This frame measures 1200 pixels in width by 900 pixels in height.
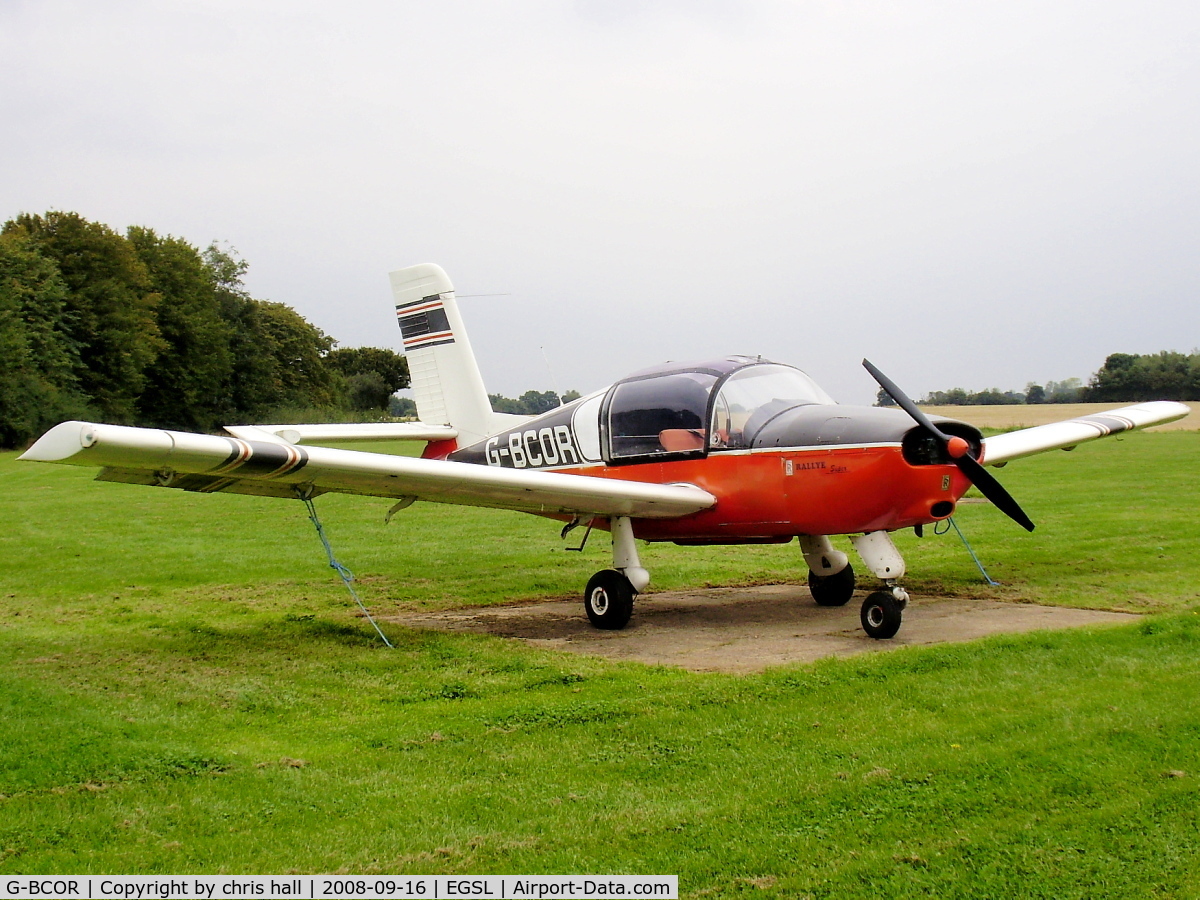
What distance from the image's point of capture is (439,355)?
13.1m

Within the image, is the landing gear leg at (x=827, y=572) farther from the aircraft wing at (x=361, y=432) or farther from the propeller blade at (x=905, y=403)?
the aircraft wing at (x=361, y=432)

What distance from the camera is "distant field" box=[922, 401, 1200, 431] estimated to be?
32.5m

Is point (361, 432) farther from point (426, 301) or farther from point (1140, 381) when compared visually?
point (1140, 381)

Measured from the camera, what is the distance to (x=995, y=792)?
14.4ft

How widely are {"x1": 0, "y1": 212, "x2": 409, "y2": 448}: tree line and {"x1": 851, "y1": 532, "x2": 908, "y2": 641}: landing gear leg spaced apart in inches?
2020

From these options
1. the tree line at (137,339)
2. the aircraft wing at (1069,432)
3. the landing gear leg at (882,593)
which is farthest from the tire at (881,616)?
the tree line at (137,339)

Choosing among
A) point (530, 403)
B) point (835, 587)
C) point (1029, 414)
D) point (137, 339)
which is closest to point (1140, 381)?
point (1029, 414)

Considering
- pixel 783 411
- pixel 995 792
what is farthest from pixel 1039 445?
pixel 995 792

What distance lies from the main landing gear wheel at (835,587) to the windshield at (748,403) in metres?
1.81

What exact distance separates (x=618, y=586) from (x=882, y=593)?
2383 mm

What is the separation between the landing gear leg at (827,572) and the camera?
9906mm

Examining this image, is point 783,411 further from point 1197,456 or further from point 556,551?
point 1197,456

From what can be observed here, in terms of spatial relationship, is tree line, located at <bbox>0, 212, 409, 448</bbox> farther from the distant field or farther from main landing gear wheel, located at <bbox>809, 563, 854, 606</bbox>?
main landing gear wheel, located at <bbox>809, 563, 854, 606</bbox>

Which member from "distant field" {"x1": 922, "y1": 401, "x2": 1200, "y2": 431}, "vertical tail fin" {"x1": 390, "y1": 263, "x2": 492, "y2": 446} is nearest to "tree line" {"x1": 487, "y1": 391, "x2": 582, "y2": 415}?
"vertical tail fin" {"x1": 390, "y1": 263, "x2": 492, "y2": 446}
